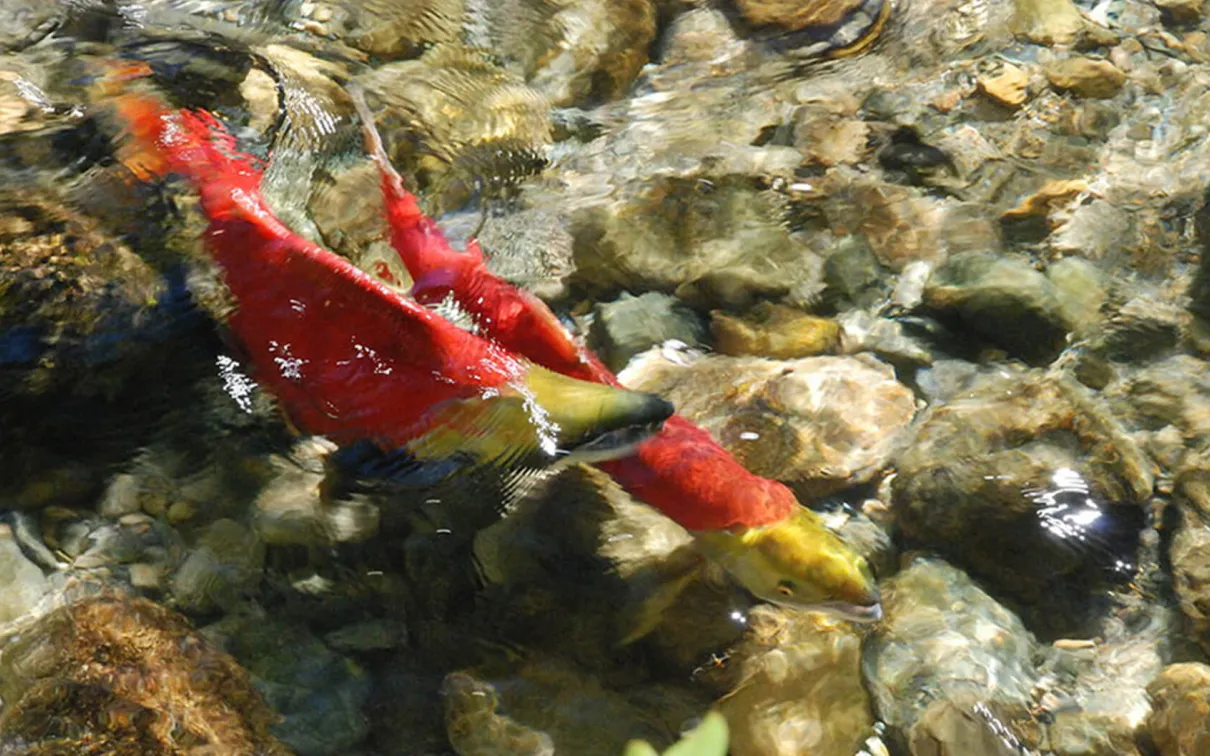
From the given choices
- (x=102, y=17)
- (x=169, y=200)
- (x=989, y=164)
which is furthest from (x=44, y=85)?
(x=989, y=164)

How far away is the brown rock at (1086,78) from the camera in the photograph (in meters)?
5.42

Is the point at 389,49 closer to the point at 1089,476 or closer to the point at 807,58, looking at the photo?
the point at 807,58

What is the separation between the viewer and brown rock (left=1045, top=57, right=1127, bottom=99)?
5.42 m

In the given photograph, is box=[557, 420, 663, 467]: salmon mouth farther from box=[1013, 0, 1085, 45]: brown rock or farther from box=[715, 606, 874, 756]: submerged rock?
box=[1013, 0, 1085, 45]: brown rock

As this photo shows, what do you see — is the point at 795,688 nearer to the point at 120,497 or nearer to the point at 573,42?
the point at 120,497

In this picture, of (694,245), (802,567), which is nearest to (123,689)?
(802,567)

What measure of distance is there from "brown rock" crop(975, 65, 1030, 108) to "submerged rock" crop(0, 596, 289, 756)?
180 inches

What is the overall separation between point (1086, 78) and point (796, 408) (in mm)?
2877

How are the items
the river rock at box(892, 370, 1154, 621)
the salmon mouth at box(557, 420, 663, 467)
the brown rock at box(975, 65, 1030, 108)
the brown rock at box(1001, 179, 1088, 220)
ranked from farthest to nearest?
1. the brown rock at box(975, 65, 1030, 108)
2. the brown rock at box(1001, 179, 1088, 220)
3. the river rock at box(892, 370, 1154, 621)
4. the salmon mouth at box(557, 420, 663, 467)

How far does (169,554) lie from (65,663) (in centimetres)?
55

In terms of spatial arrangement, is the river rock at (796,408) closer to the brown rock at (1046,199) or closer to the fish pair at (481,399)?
the fish pair at (481,399)

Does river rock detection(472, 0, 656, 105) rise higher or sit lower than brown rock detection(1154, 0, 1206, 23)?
lower

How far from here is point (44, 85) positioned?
445cm

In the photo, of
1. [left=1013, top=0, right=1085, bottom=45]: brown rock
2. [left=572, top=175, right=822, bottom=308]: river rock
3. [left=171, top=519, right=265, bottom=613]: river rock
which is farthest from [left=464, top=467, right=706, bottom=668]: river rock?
[left=1013, top=0, right=1085, bottom=45]: brown rock
